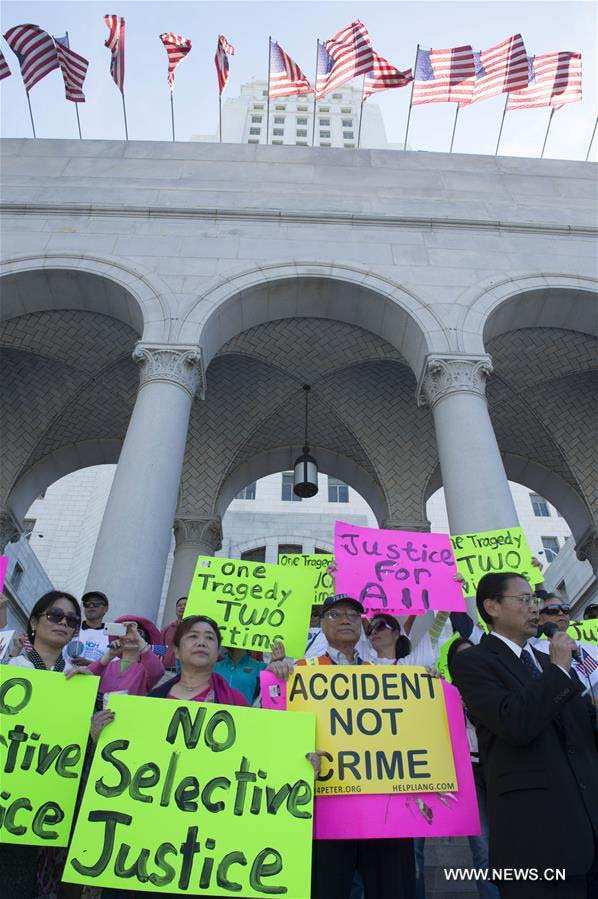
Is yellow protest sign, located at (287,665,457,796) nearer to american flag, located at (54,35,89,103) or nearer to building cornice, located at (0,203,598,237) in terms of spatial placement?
building cornice, located at (0,203,598,237)

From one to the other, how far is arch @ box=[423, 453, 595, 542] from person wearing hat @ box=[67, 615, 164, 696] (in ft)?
39.4

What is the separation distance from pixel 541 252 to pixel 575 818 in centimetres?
1141

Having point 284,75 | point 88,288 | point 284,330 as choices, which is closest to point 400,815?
point 88,288

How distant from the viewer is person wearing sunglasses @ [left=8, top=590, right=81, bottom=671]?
382 centimetres

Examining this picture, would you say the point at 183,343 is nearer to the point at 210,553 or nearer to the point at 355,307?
the point at 355,307

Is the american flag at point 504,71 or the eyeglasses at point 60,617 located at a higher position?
the american flag at point 504,71

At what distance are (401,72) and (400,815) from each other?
15087 mm

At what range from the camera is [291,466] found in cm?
1706

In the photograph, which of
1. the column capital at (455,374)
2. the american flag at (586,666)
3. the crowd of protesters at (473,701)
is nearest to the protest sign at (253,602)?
the crowd of protesters at (473,701)

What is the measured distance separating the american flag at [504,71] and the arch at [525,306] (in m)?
4.90

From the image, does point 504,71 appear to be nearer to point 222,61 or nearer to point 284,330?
point 222,61

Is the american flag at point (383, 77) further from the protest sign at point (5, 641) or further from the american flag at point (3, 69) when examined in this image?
the protest sign at point (5, 641)

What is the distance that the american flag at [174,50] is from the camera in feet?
45.8

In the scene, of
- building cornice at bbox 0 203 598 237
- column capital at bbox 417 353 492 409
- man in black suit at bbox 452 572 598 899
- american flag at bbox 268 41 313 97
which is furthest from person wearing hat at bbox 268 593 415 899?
american flag at bbox 268 41 313 97
